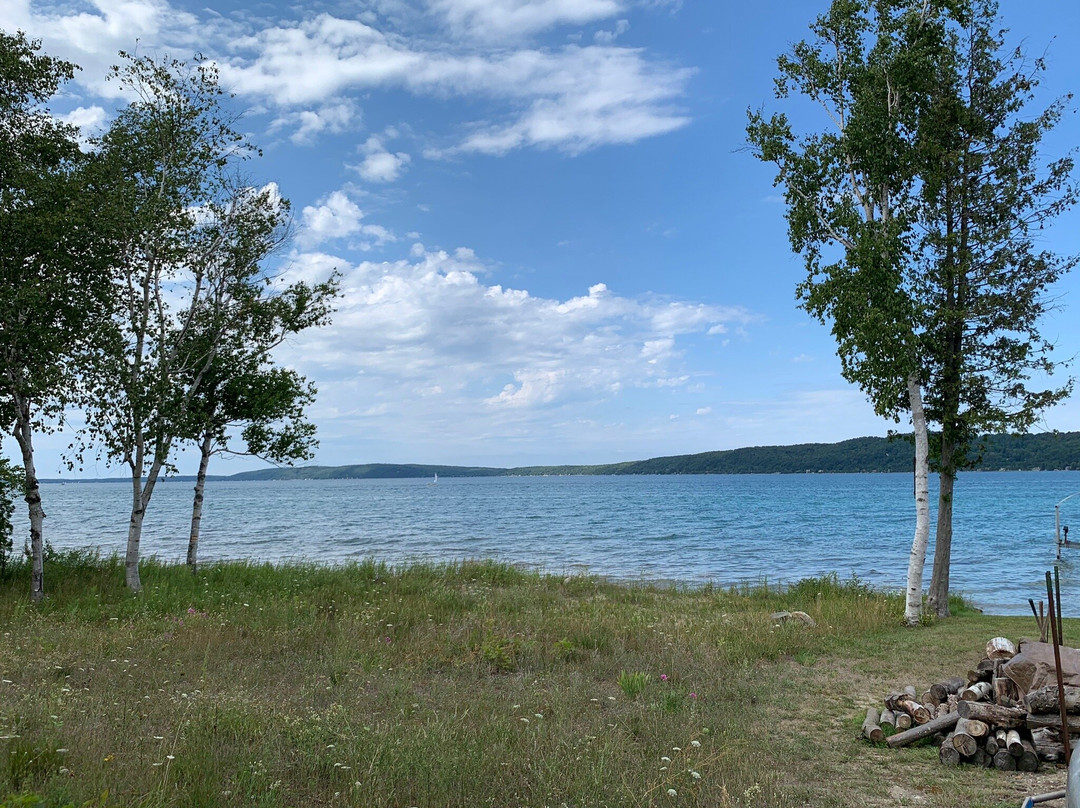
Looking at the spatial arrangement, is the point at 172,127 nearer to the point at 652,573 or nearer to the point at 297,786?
the point at 297,786

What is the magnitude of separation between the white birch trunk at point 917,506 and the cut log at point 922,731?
24.8 feet

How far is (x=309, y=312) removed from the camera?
18.0 m

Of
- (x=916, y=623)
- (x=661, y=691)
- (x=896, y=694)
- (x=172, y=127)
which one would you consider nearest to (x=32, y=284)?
(x=172, y=127)

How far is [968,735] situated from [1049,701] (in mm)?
A: 932

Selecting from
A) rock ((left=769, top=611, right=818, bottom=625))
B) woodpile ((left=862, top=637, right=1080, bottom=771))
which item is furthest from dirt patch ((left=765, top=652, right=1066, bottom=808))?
rock ((left=769, top=611, right=818, bottom=625))

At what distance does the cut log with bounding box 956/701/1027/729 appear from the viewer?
24.3 ft

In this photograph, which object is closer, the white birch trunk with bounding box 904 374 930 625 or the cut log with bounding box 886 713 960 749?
→ the cut log with bounding box 886 713 960 749

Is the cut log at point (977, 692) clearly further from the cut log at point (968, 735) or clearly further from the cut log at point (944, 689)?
the cut log at point (968, 735)

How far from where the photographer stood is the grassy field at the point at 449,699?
559 cm

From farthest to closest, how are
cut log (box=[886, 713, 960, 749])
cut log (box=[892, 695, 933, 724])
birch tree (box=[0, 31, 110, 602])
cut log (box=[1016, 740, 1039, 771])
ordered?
birch tree (box=[0, 31, 110, 602]) → cut log (box=[892, 695, 933, 724]) → cut log (box=[886, 713, 960, 749]) → cut log (box=[1016, 740, 1039, 771])

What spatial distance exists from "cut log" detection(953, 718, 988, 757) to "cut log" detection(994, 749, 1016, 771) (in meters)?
0.22

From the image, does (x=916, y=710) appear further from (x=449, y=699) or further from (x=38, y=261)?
(x=38, y=261)

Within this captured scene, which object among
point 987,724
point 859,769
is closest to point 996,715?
point 987,724

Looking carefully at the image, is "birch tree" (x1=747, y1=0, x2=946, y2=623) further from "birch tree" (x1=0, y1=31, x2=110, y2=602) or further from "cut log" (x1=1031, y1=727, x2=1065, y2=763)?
"birch tree" (x1=0, y1=31, x2=110, y2=602)
